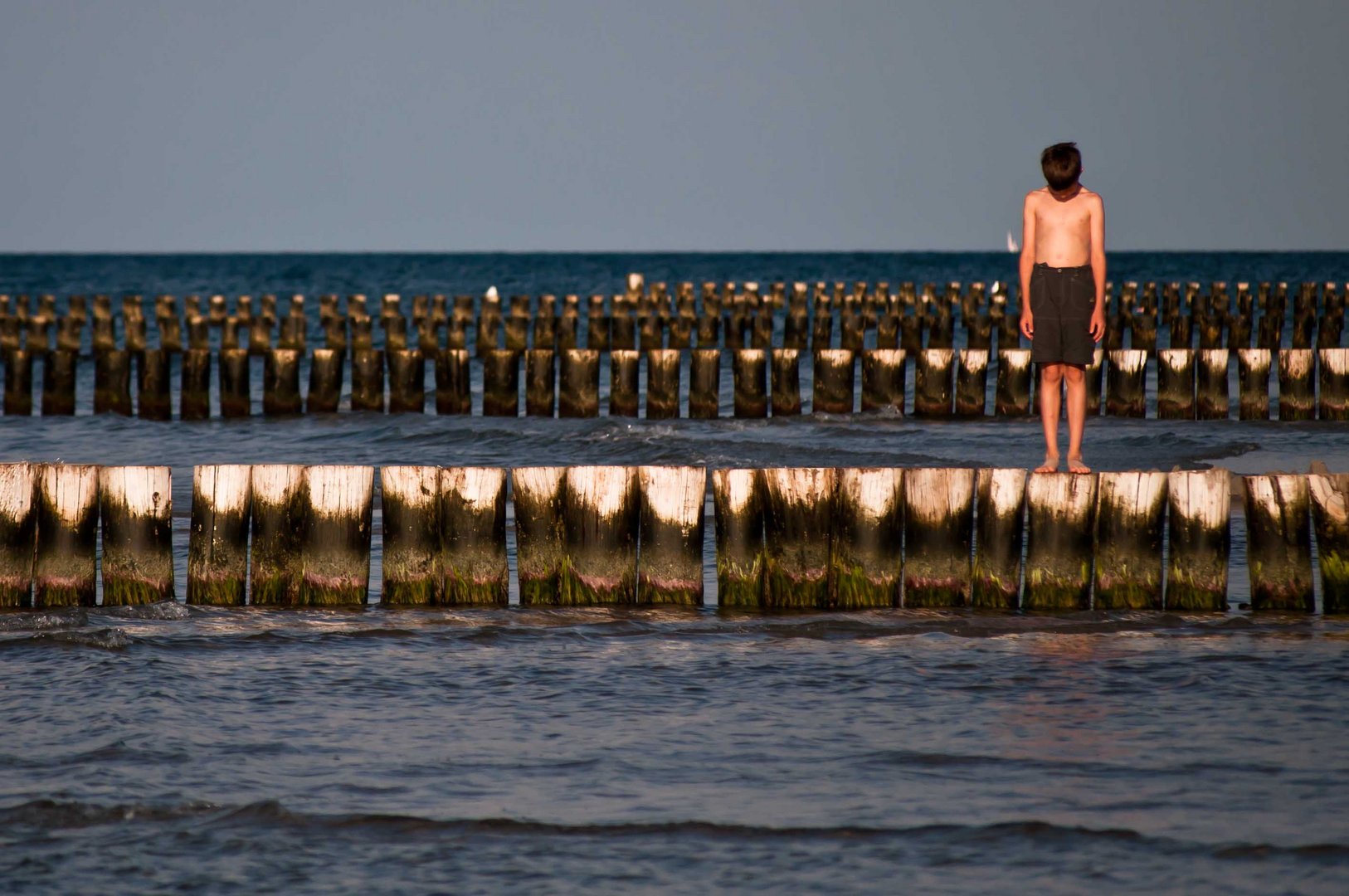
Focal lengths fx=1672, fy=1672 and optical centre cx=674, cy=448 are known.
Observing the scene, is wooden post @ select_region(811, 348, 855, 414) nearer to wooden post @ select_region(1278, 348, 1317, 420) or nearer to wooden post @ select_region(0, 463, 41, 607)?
wooden post @ select_region(1278, 348, 1317, 420)

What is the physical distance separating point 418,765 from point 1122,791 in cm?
228

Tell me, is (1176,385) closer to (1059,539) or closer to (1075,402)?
(1075,402)

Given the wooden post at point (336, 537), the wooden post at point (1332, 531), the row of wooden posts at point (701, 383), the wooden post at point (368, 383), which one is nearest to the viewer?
the wooden post at point (1332, 531)

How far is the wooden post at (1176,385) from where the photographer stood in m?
18.0

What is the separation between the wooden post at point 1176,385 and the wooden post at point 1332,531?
412 inches

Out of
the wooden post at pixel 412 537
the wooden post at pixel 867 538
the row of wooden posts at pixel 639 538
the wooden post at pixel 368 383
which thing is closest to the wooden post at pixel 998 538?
the row of wooden posts at pixel 639 538

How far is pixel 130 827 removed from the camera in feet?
16.4

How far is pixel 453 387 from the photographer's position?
1952 cm

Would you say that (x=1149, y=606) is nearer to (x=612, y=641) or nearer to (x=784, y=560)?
(x=784, y=560)

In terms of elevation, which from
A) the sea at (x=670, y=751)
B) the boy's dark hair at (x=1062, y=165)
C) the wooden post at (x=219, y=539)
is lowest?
the sea at (x=670, y=751)

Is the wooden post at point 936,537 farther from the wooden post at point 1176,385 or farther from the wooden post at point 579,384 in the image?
the wooden post at point 579,384

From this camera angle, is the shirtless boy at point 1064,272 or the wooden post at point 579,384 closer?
the shirtless boy at point 1064,272

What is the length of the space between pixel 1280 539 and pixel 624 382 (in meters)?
11.5

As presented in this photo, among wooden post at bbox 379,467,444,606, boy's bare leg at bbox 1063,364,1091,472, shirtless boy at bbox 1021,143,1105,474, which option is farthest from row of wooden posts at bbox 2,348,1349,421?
wooden post at bbox 379,467,444,606
